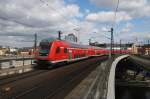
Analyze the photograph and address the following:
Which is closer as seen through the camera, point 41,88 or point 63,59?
point 41,88

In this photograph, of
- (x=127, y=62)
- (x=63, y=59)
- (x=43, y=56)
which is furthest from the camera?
(x=127, y=62)

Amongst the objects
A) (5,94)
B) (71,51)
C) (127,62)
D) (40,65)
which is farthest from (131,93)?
(127,62)

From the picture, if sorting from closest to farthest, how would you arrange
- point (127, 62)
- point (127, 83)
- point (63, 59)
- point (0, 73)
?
point (0, 73), point (63, 59), point (127, 83), point (127, 62)

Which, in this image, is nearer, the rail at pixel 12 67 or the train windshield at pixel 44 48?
the rail at pixel 12 67

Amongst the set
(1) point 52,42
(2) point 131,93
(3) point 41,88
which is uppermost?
(1) point 52,42

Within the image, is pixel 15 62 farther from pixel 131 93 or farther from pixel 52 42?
pixel 131 93

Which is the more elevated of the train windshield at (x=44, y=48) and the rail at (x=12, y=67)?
the train windshield at (x=44, y=48)

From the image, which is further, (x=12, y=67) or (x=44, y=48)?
(x=44, y=48)

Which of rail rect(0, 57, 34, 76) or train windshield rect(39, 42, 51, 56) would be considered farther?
train windshield rect(39, 42, 51, 56)

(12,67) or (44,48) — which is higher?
(44,48)

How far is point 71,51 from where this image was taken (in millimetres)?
40938

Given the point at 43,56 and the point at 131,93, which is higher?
the point at 43,56

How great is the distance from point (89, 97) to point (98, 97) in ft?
2.07

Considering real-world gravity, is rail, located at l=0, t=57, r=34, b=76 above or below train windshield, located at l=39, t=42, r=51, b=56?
below
